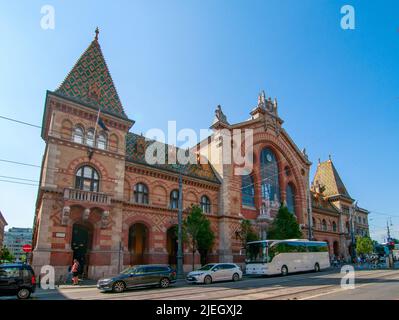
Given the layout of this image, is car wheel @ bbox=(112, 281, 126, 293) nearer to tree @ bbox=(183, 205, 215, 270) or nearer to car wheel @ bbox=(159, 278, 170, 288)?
car wheel @ bbox=(159, 278, 170, 288)

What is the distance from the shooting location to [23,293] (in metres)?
15.3

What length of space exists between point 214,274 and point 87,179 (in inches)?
503

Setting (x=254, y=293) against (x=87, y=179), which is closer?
(x=254, y=293)

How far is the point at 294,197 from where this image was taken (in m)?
46.6

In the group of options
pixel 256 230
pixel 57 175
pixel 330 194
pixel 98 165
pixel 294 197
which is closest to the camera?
pixel 57 175

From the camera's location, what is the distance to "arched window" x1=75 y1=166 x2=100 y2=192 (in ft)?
82.1

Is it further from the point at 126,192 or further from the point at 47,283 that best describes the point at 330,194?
the point at 47,283

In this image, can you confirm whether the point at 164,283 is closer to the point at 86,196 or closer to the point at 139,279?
the point at 139,279

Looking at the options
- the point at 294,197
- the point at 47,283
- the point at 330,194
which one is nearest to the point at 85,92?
→ the point at 47,283

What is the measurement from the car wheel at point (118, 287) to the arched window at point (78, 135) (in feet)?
42.4

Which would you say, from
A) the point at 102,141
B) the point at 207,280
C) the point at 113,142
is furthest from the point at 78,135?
the point at 207,280

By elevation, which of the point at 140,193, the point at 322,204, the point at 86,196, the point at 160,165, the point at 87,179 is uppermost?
the point at 160,165

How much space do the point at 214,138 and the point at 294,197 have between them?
1731 cm

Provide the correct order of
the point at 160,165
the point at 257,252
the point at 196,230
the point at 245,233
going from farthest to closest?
the point at 245,233 < the point at 160,165 < the point at 196,230 < the point at 257,252
